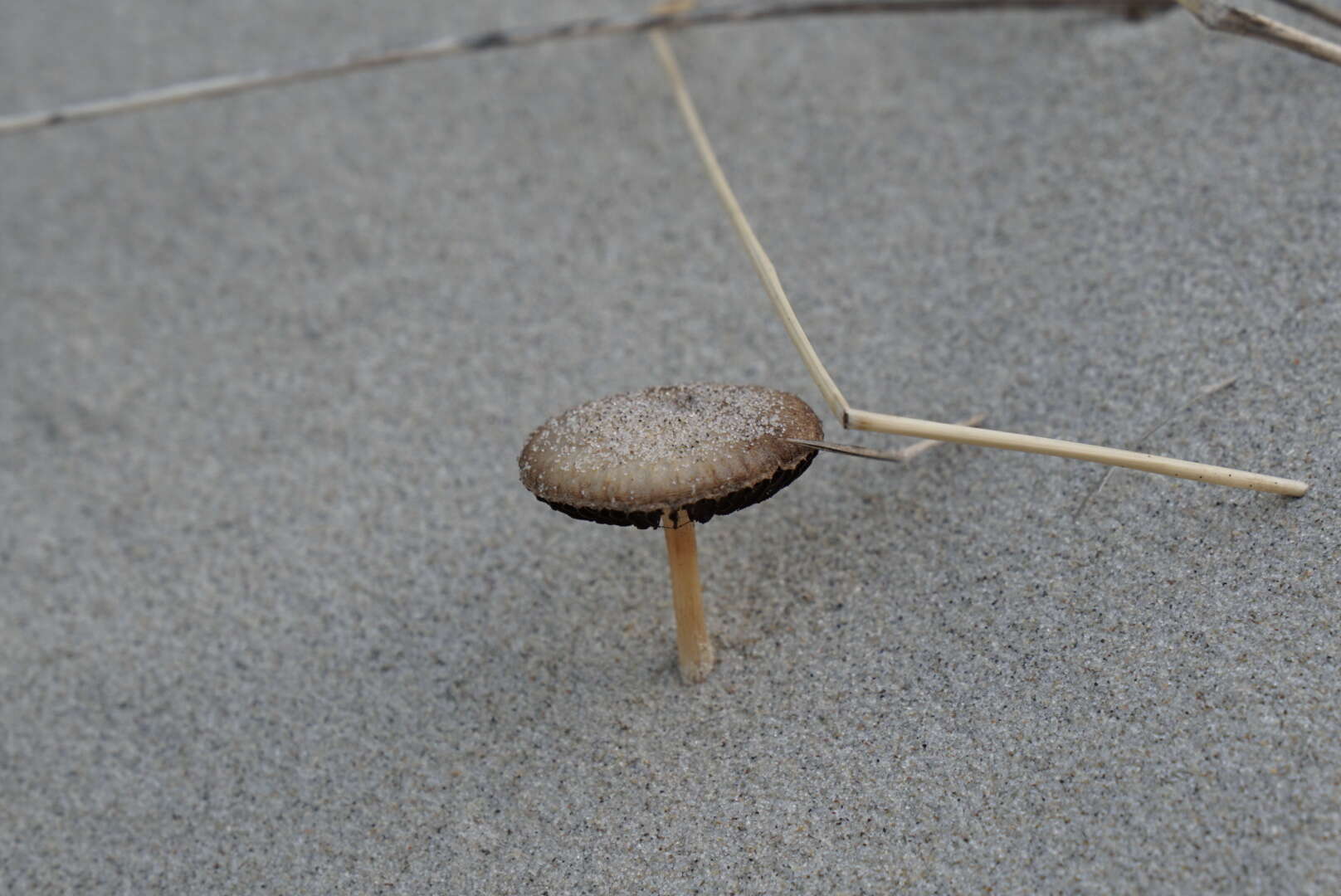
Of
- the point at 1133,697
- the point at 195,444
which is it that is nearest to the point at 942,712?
the point at 1133,697

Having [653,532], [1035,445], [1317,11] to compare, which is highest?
[1317,11]

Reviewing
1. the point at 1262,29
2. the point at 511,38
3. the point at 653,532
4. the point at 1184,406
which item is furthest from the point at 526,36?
the point at 1184,406

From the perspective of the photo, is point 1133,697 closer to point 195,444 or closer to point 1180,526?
point 1180,526

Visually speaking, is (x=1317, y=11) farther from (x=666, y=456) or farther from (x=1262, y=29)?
(x=666, y=456)

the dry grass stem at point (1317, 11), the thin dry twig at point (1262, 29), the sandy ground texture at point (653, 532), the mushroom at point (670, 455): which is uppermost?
the thin dry twig at point (1262, 29)

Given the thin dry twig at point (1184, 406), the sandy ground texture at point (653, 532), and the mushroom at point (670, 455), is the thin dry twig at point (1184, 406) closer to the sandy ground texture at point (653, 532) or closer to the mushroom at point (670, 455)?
the sandy ground texture at point (653, 532)

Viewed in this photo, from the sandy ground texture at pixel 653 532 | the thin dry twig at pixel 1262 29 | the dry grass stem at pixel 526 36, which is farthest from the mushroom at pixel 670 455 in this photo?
the dry grass stem at pixel 526 36

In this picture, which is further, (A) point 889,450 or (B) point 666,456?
(A) point 889,450
